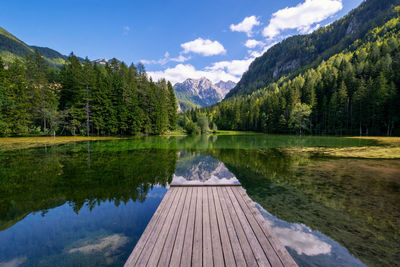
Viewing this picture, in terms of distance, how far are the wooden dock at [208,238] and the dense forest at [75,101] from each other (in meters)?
44.4

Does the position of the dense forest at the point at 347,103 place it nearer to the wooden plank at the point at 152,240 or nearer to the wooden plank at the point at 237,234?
the wooden plank at the point at 237,234

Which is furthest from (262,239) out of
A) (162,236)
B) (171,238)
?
(162,236)

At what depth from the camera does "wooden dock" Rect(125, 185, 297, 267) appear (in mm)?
3109

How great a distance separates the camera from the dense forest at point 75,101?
34438mm

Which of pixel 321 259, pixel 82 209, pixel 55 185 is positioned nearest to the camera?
pixel 321 259

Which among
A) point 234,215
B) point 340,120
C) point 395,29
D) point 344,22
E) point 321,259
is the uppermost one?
point 344,22

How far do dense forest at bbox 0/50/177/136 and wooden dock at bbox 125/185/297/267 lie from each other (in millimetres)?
44409

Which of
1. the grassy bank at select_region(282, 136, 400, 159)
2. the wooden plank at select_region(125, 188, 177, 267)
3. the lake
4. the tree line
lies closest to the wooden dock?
the wooden plank at select_region(125, 188, 177, 267)

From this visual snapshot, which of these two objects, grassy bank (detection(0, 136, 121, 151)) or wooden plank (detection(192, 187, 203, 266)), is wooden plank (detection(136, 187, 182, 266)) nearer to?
wooden plank (detection(192, 187, 203, 266))

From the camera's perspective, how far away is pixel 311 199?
7512 millimetres

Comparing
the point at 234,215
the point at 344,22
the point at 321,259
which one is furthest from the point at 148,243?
the point at 344,22

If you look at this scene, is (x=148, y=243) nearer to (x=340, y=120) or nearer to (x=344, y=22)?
(x=340, y=120)

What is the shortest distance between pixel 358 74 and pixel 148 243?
86.9m

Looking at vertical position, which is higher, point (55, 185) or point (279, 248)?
point (279, 248)
